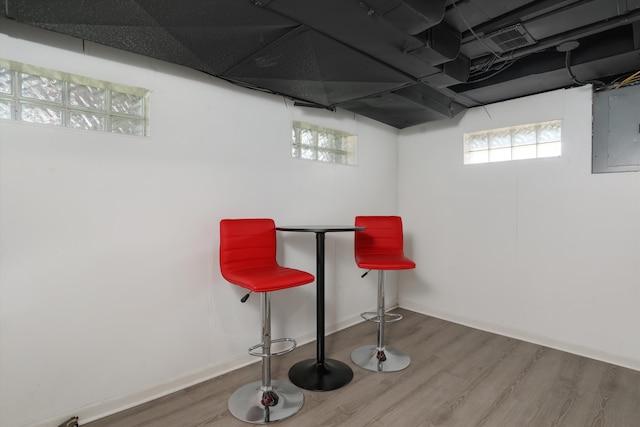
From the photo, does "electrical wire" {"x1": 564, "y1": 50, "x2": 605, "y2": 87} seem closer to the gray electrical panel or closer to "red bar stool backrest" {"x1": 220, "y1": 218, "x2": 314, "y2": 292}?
the gray electrical panel

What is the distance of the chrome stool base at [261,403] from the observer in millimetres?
1876

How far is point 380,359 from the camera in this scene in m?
2.57

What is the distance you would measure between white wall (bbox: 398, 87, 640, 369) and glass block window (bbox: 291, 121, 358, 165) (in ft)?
3.08

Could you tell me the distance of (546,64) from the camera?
2553 millimetres

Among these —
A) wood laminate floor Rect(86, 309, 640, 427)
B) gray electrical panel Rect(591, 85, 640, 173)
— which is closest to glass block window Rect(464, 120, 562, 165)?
gray electrical panel Rect(591, 85, 640, 173)

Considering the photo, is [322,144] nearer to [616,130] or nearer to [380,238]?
[380,238]

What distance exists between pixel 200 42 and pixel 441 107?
93.9 inches

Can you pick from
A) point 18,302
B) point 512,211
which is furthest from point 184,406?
point 512,211

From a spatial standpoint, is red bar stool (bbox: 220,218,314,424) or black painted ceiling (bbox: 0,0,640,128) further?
red bar stool (bbox: 220,218,314,424)

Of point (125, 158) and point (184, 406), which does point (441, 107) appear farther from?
point (184, 406)

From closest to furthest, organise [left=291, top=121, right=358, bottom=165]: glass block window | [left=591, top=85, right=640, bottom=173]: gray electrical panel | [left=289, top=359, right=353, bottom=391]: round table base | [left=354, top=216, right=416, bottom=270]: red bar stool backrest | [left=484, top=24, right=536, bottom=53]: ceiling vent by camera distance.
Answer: [left=484, top=24, right=536, bottom=53]: ceiling vent < [left=289, top=359, right=353, bottom=391]: round table base < [left=591, top=85, right=640, bottom=173]: gray electrical panel < [left=354, top=216, right=416, bottom=270]: red bar stool backrest < [left=291, top=121, right=358, bottom=165]: glass block window

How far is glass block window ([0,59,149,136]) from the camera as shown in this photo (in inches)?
65.8

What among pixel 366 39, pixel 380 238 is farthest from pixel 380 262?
pixel 366 39

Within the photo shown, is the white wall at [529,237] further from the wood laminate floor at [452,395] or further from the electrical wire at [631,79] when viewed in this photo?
the wood laminate floor at [452,395]
